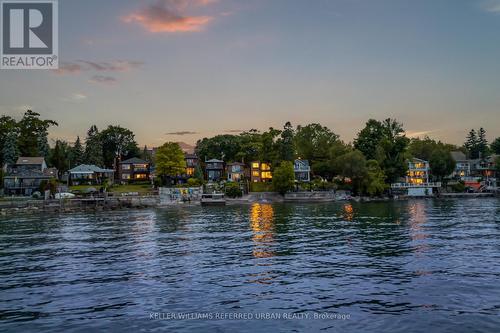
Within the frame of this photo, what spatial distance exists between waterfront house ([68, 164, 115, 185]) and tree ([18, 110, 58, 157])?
19700mm

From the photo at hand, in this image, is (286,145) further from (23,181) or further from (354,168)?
(23,181)

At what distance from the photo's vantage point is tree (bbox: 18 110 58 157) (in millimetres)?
137625

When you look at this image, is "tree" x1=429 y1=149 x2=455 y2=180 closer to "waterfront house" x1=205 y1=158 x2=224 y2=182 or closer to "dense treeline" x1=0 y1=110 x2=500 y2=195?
"dense treeline" x1=0 y1=110 x2=500 y2=195

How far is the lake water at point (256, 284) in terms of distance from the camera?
16062 mm

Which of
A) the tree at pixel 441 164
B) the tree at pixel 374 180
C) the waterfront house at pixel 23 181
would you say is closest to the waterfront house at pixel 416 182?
the tree at pixel 441 164

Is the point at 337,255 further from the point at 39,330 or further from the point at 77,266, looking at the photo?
the point at 39,330

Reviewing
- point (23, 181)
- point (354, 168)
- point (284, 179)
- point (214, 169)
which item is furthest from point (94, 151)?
point (354, 168)

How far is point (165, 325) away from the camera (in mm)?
15789

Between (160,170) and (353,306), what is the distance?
11058 centimetres

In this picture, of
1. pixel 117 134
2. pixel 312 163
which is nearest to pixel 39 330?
pixel 312 163

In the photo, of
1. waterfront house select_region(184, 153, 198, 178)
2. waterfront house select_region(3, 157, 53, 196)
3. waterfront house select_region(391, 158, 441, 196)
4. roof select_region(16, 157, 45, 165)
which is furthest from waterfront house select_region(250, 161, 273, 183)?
roof select_region(16, 157, 45, 165)

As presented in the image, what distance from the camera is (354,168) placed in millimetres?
121750

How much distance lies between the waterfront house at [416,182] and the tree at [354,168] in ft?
51.3

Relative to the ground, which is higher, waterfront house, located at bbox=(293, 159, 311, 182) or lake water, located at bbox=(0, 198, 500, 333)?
waterfront house, located at bbox=(293, 159, 311, 182)
